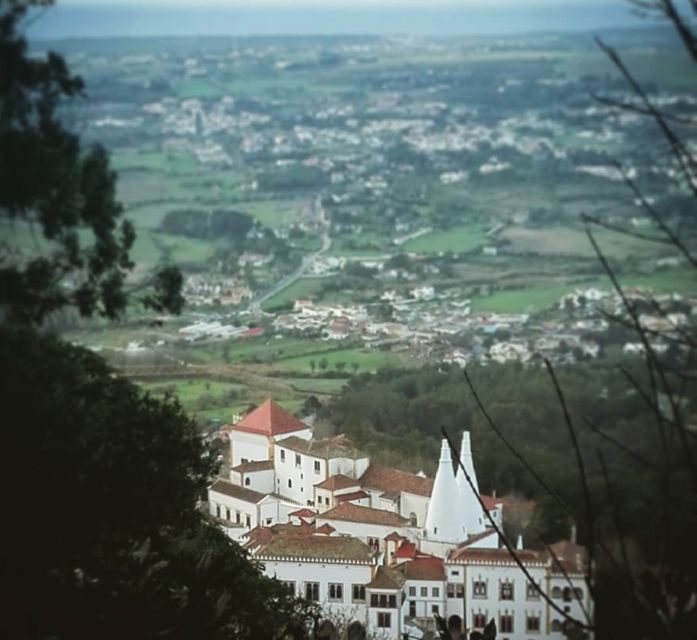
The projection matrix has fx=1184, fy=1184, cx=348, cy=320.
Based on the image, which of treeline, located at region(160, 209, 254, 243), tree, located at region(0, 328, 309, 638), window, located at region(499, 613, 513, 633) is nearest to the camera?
tree, located at region(0, 328, 309, 638)

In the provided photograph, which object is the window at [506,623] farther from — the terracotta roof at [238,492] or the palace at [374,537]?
the terracotta roof at [238,492]

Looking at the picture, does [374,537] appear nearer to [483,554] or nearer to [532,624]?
[483,554]

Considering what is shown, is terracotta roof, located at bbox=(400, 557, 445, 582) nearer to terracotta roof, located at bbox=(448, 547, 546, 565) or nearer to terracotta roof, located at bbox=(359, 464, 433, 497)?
terracotta roof, located at bbox=(448, 547, 546, 565)

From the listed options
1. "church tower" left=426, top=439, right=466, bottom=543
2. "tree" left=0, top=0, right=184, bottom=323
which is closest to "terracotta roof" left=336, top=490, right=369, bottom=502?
"church tower" left=426, top=439, right=466, bottom=543

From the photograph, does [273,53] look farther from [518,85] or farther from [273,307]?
[273,307]

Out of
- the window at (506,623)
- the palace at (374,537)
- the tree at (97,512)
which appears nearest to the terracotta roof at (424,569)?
the palace at (374,537)

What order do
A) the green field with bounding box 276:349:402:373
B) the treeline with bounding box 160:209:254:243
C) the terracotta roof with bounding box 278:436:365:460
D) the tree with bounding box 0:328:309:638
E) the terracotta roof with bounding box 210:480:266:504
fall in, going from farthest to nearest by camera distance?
the treeline with bounding box 160:209:254:243, the green field with bounding box 276:349:402:373, the terracotta roof with bounding box 278:436:365:460, the terracotta roof with bounding box 210:480:266:504, the tree with bounding box 0:328:309:638
